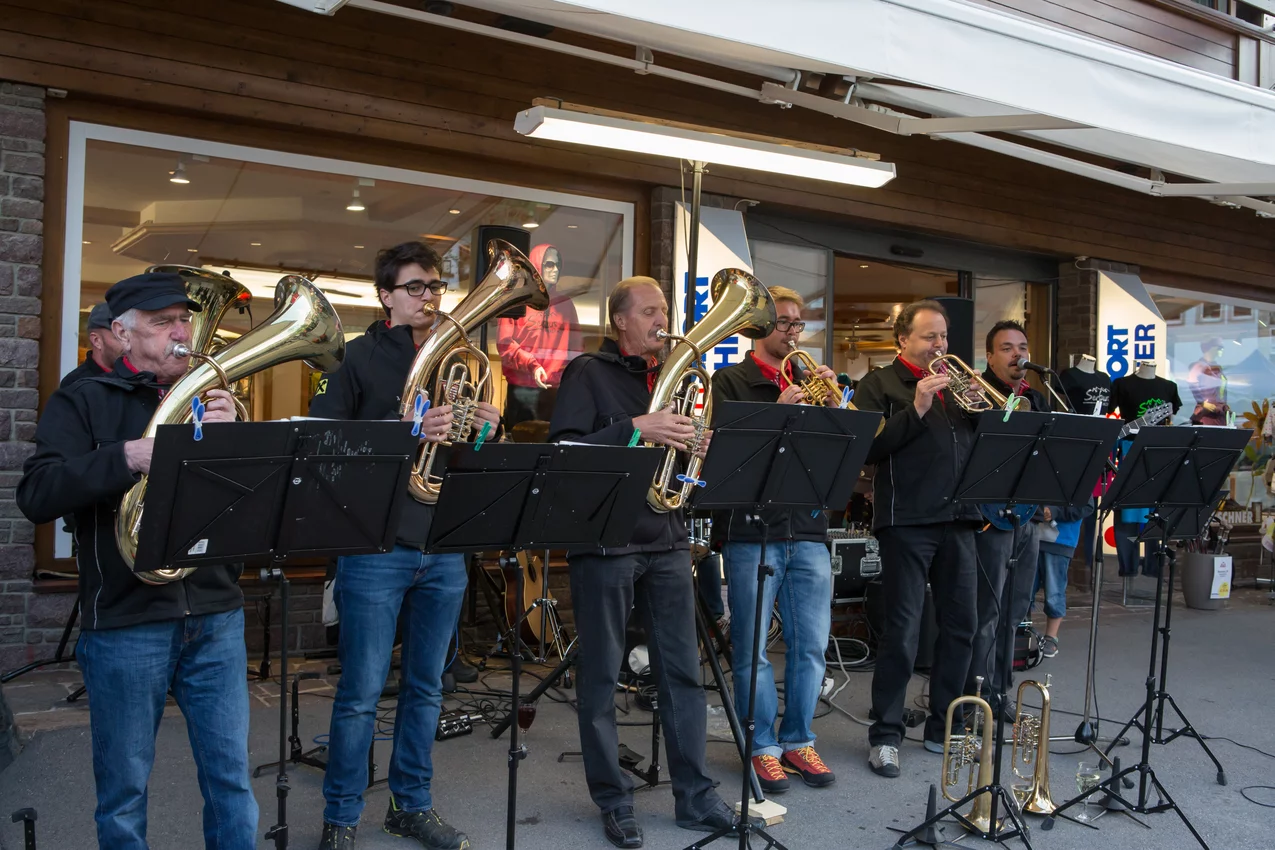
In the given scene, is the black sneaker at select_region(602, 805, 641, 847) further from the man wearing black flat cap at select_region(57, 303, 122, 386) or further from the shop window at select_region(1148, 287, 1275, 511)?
the shop window at select_region(1148, 287, 1275, 511)

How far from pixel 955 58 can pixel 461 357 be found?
2.78 m

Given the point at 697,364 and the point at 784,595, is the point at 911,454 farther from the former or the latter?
the point at 697,364

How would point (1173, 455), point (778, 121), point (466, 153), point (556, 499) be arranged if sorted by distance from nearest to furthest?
point (556, 499), point (1173, 455), point (466, 153), point (778, 121)

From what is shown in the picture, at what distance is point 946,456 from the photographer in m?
5.21

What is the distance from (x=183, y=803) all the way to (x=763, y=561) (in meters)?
2.54

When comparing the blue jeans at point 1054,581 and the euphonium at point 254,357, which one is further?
the blue jeans at point 1054,581

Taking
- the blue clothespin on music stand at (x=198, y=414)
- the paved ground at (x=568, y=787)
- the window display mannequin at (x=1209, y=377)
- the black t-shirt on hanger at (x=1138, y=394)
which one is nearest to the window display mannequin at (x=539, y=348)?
the paved ground at (x=568, y=787)

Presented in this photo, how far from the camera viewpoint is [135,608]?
2.93 m

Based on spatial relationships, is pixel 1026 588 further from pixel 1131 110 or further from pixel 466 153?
pixel 466 153

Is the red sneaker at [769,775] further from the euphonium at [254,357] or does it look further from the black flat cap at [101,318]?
the black flat cap at [101,318]

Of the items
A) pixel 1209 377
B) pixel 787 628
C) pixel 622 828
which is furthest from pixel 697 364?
pixel 1209 377

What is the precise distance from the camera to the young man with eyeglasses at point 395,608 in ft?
12.4

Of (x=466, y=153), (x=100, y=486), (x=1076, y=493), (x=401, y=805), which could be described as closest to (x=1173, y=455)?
(x=1076, y=493)

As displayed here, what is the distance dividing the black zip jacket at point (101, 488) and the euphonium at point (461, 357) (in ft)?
3.05
